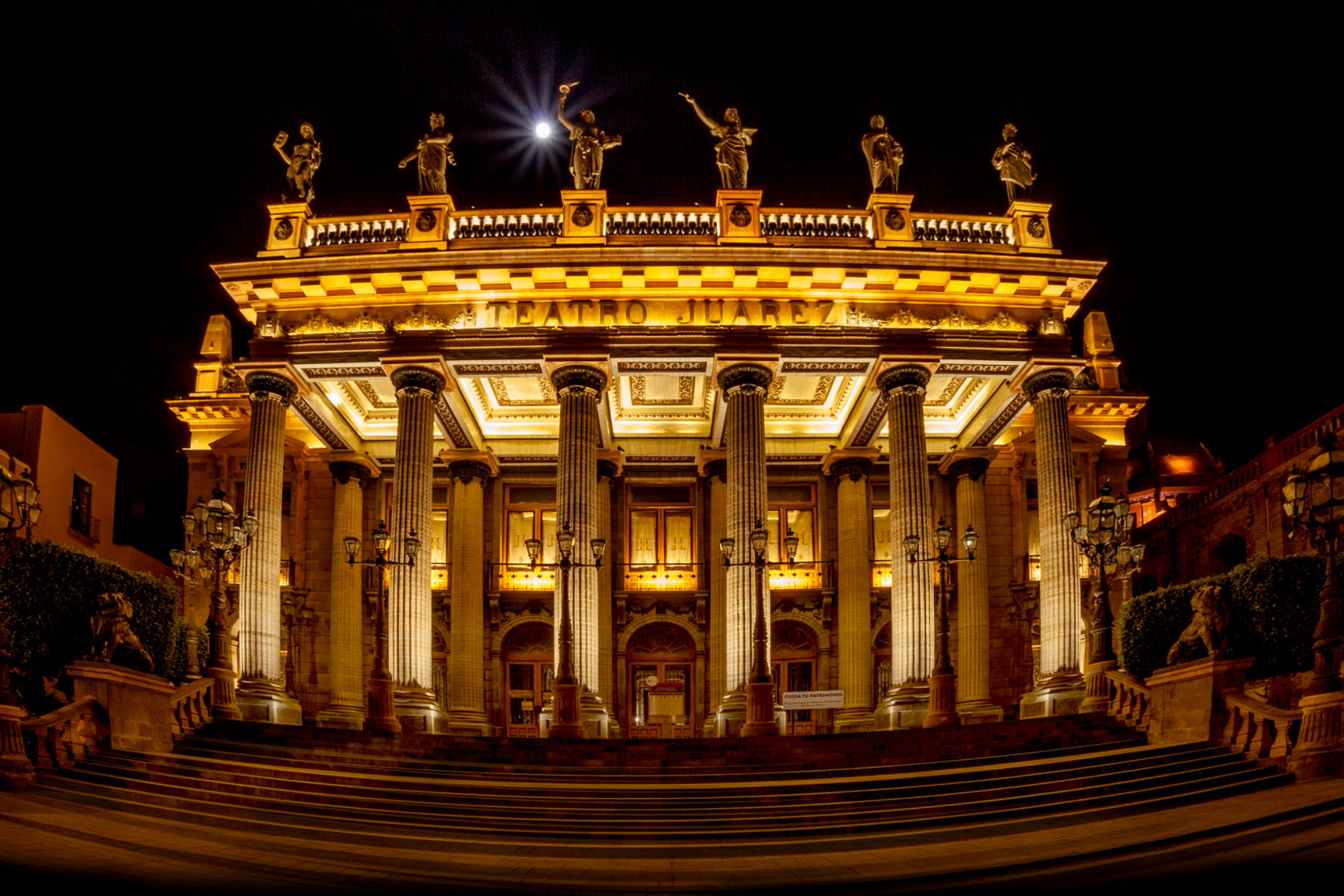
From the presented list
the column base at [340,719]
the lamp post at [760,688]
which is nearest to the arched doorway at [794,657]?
the lamp post at [760,688]

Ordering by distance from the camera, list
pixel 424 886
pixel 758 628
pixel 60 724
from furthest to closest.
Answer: pixel 758 628, pixel 60 724, pixel 424 886

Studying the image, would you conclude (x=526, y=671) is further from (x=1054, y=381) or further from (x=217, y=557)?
(x=1054, y=381)

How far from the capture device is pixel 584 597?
26.7m

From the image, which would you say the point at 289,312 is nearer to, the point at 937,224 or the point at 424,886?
the point at 937,224

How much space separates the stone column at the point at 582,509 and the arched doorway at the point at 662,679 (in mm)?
6683

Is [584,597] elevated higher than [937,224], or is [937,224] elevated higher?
[937,224]

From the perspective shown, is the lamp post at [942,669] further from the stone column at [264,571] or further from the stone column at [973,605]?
the stone column at [264,571]

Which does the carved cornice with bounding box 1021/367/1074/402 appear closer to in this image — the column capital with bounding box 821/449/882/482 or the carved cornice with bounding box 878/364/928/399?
the carved cornice with bounding box 878/364/928/399

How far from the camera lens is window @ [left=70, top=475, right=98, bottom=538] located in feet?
116

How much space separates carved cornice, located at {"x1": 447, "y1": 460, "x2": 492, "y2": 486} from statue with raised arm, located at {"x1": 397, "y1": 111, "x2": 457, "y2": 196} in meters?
7.50

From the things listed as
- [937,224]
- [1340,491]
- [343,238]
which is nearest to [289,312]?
[343,238]

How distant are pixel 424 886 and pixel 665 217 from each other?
19784 mm

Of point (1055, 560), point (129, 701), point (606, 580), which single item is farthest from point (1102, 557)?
point (129, 701)

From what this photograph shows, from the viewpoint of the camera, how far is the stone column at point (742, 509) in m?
26.3
